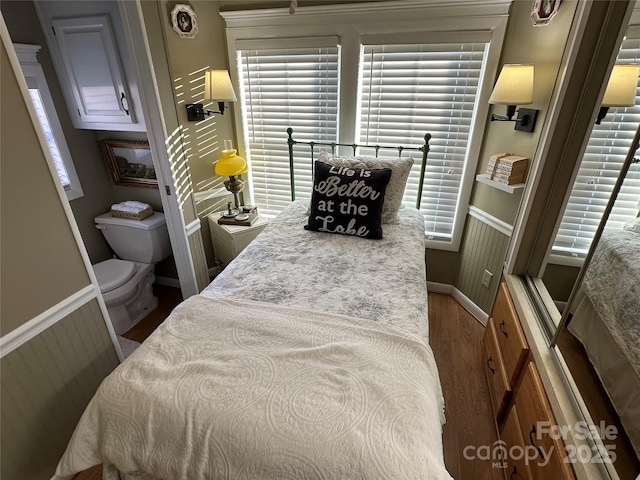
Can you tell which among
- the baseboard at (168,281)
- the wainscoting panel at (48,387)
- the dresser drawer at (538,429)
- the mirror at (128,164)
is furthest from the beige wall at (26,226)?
the dresser drawer at (538,429)

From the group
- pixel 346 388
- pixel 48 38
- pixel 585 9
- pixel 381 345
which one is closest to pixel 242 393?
pixel 346 388

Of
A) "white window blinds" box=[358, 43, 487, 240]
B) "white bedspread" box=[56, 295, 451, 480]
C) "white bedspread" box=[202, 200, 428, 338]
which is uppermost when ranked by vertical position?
"white window blinds" box=[358, 43, 487, 240]

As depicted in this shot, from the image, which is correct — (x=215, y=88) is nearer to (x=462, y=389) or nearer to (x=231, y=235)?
(x=231, y=235)

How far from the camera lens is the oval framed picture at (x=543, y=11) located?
1.60m

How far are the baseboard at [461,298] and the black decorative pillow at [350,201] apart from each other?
1089 mm

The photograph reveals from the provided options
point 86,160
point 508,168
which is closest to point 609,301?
point 508,168

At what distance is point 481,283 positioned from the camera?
91.4 inches

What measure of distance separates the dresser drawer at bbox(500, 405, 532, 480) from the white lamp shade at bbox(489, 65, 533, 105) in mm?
1503

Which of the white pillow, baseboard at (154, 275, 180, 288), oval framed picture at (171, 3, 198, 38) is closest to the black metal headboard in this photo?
→ the white pillow

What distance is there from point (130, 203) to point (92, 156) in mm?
435

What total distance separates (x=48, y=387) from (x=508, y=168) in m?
2.47

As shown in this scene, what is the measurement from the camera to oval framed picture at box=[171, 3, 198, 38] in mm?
1975

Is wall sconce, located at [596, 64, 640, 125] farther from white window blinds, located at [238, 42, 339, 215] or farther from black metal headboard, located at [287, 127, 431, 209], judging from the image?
white window blinds, located at [238, 42, 339, 215]

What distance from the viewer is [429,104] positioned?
2.19 metres
